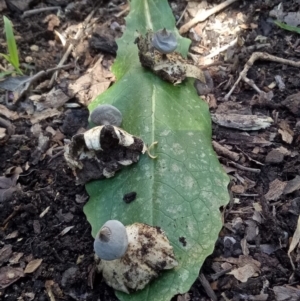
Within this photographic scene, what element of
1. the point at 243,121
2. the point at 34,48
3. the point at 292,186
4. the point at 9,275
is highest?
the point at 34,48

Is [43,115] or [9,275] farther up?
[43,115]

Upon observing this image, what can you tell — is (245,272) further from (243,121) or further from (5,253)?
(5,253)

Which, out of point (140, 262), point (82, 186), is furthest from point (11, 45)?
point (140, 262)

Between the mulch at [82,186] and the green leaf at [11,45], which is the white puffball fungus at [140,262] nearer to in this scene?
the mulch at [82,186]

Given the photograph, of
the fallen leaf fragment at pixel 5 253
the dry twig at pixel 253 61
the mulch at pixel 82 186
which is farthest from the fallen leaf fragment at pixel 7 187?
the dry twig at pixel 253 61

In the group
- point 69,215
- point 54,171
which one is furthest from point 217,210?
point 54,171

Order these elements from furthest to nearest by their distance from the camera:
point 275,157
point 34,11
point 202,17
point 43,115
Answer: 1. point 34,11
2. point 202,17
3. point 43,115
4. point 275,157

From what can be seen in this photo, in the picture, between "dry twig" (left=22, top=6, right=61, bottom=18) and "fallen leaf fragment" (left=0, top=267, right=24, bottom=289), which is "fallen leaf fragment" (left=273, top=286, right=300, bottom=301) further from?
"dry twig" (left=22, top=6, right=61, bottom=18)
